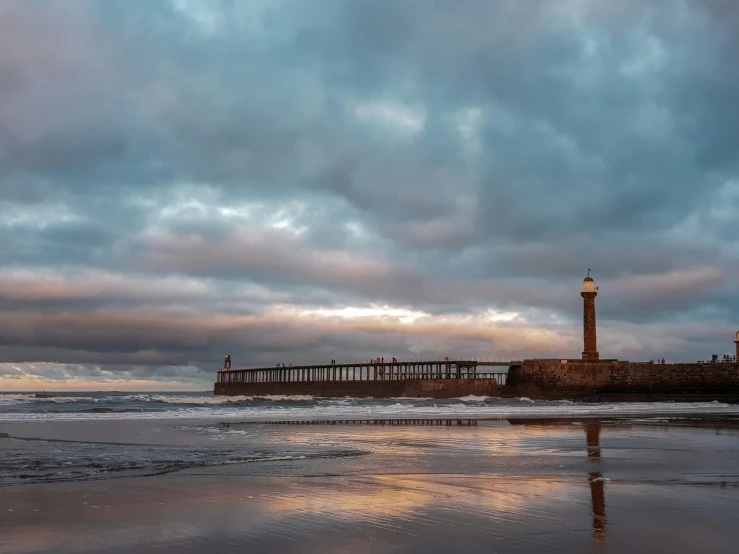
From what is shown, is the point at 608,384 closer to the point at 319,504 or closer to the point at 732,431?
the point at 732,431

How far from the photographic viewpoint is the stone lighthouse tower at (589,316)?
6112cm

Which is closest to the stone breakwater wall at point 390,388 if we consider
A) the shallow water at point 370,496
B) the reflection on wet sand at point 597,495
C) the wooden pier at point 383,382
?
the wooden pier at point 383,382

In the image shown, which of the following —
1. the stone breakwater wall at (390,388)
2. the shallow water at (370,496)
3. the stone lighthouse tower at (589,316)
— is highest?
the stone lighthouse tower at (589,316)

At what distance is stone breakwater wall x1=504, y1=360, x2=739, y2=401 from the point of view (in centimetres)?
5484

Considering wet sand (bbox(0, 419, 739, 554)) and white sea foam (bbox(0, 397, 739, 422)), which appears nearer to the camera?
wet sand (bbox(0, 419, 739, 554))

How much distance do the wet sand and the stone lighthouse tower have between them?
47.7 m

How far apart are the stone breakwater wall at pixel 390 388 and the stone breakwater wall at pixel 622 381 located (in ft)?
9.90

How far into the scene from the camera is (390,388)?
65688 millimetres

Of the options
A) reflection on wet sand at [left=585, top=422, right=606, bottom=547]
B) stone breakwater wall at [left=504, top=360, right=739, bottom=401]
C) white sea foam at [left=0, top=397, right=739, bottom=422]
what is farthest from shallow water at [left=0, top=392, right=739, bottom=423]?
reflection on wet sand at [left=585, top=422, right=606, bottom=547]

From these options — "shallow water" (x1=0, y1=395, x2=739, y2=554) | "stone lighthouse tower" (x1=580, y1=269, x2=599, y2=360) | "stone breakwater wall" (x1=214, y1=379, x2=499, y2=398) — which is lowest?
"stone breakwater wall" (x1=214, y1=379, x2=499, y2=398)

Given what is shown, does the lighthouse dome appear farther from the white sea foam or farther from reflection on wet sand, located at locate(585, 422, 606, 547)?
reflection on wet sand, located at locate(585, 422, 606, 547)

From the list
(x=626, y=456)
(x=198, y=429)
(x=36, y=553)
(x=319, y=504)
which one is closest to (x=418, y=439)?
(x=626, y=456)

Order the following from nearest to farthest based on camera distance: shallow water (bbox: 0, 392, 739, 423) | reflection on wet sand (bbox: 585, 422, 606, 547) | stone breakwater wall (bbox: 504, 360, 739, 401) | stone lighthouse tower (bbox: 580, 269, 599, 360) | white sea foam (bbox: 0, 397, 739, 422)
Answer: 1. reflection on wet sand (bbox: 585, 422, 606, 547)
2. white sea foam (bbox: 0, 397, 739, 422)
3. shallow water (bbox: 0, 392, 739, 423)
4. stone breakwater wall (bbox: 504, 360, 739, 401)
5. stone lighthouse tower (bbox: 580, 269, 599, 360)

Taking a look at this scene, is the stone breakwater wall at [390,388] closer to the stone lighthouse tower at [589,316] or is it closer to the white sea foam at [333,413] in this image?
the stone lighthouse tower at [589,316]
